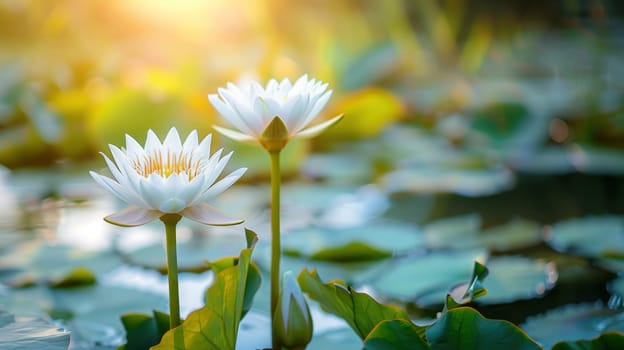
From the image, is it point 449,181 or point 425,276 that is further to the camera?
point 449,181

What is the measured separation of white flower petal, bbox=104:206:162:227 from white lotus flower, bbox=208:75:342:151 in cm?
12

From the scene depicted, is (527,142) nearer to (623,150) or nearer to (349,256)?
(623,150)

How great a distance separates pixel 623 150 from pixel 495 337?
1.28 metres

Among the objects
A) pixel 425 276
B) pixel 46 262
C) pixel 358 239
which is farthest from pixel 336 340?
pixel 46 262

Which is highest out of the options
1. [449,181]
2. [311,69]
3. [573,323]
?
[311,69]

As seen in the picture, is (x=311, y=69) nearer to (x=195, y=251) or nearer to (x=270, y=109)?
(x=195, y=251)

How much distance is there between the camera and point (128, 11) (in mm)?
3691

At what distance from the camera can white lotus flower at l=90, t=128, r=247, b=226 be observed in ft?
1.77

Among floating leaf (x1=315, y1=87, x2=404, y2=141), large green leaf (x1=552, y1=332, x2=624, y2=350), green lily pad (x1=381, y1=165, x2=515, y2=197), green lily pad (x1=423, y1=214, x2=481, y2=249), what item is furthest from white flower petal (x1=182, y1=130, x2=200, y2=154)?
floating leaf (x1=315, y1=87, x2=404, y2=141)

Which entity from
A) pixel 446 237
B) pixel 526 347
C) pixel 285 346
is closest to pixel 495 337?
pixel 526 347

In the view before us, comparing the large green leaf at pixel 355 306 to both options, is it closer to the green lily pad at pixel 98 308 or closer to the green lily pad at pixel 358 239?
the green lily pad at pixel 98 308

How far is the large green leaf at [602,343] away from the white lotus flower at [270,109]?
296mm

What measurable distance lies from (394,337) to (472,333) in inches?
2.7

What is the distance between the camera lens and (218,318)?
569 millimetres
